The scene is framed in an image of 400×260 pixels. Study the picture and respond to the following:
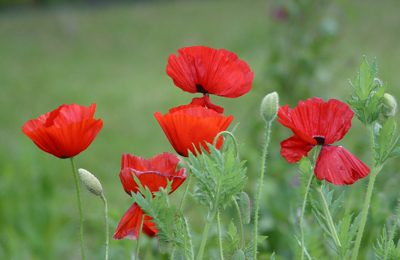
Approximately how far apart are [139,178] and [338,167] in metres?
0.20

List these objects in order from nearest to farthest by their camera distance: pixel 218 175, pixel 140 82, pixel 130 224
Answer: pixel 218 175, pixel 130 224, pixel 140 82

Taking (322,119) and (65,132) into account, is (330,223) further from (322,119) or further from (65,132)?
(65,132)

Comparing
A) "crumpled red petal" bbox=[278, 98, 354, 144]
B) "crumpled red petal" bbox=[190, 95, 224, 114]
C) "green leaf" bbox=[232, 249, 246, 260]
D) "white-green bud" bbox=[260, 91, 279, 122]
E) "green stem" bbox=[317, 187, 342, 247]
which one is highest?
"crumpled red petal" bbox=[190, 95, 224, 114]

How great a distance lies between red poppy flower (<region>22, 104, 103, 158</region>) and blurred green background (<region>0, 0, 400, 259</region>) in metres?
0.16

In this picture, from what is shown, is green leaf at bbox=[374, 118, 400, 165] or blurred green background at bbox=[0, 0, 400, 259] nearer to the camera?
green leaf at bbox=[374, 118, 400, 165]

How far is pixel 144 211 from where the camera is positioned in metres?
0.75

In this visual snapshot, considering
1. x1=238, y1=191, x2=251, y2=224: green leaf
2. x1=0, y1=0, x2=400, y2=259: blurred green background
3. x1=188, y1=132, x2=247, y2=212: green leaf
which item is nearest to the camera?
x1=188, y1=132, x2=247, y2=212: green leaf

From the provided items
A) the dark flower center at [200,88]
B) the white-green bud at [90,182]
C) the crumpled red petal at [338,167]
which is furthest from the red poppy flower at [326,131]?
the white-green bud at [90,182]

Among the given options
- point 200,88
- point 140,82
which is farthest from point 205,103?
point 140,82

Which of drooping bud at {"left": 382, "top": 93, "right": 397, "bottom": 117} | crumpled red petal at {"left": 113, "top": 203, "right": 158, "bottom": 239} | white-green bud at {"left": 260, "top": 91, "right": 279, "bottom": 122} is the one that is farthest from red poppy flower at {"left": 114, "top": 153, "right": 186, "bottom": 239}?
drooping bud at {"left": 382, "top": 93, "right": 397, "bottom": 117}

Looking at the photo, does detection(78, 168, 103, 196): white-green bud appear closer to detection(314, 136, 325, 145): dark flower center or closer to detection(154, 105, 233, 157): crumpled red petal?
detection(154, 105, 233, 157): crumpled red petal

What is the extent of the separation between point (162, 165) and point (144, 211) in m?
0.07

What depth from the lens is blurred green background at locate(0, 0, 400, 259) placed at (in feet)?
7.47

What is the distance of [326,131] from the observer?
0.77 m
